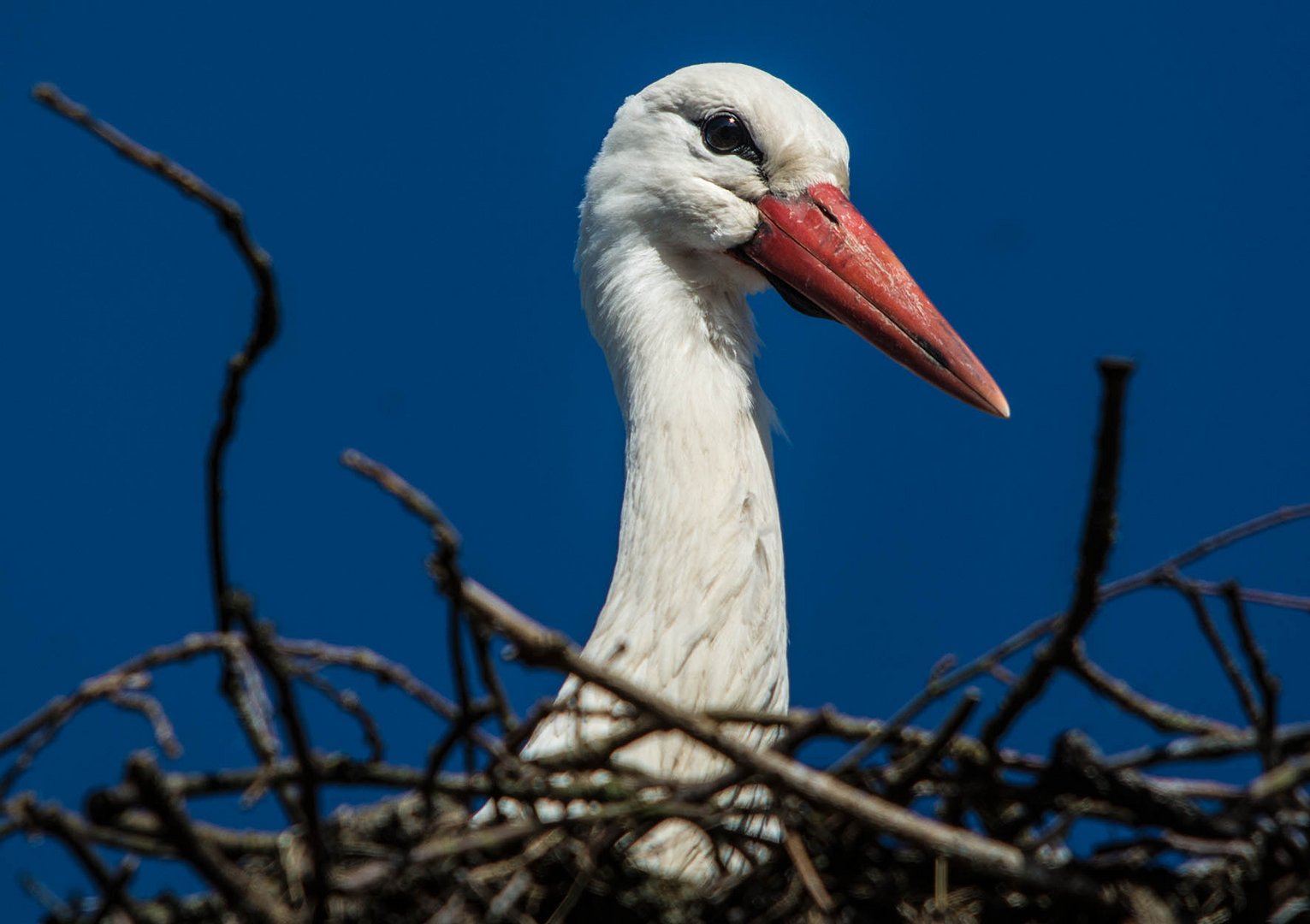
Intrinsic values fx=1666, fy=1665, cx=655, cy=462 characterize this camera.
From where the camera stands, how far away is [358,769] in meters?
1.37

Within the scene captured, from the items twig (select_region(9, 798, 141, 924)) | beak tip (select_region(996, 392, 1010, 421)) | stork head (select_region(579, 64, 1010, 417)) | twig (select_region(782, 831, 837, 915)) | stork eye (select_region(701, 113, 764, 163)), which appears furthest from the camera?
stork eye (select_region(701, 113, 764, 163))

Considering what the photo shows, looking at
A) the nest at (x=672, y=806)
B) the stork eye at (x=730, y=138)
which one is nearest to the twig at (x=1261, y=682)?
the nest at (x=672, y=806)

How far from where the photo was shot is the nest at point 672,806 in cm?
123

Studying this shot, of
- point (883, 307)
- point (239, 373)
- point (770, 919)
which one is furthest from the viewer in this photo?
point (883, 307)

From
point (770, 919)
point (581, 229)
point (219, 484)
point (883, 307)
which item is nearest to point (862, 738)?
point (770, 919)

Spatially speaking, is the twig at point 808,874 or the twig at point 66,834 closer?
the twig at point 66,834

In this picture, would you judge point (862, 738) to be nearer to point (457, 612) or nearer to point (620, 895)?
point (620, 895)

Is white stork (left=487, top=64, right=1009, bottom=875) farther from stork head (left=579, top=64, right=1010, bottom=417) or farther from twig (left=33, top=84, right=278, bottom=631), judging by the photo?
twig (left=33, top=84, right=278, bottom=631)

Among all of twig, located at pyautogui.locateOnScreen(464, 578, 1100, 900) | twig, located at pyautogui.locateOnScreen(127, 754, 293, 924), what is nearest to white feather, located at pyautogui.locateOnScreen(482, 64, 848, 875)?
twig, located at pyautogui.locateOnScreen(464, 578, 1100, 900)

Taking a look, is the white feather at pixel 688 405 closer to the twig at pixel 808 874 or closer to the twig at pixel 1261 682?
the twig at pixel 808 874

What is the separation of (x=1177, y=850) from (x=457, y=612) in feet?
2.05

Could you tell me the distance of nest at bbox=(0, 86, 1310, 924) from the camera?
1233mm

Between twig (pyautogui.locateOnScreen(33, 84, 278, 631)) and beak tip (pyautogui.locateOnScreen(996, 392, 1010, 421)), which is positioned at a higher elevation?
beak tip (pyautogui.locateOnScreen(996, 392, 1010, 421))

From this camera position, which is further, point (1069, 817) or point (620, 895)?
point (620, 895)
